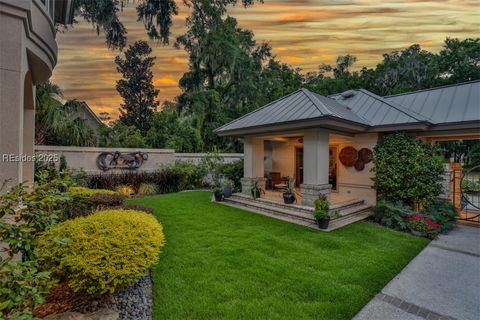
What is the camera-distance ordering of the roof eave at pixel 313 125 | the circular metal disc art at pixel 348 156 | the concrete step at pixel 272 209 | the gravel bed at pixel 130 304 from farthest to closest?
the circular metal disc art at pixel 348 156
the concrete step at pixel 272 209
the roof eave at pixel 313 125
the gravel bed at pixel 130 304

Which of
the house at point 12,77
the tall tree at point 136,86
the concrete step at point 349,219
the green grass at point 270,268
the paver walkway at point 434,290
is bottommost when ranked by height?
the paver walkway at point 434,290

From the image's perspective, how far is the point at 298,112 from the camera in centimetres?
881

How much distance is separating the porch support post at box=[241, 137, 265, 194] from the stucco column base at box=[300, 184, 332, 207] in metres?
2.72

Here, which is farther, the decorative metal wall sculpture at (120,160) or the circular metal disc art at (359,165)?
the decorative metal wall sculpture at (120,160)

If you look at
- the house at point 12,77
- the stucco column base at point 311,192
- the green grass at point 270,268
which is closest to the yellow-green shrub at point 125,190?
the green grass at point 270,268

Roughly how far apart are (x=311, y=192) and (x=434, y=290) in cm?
436

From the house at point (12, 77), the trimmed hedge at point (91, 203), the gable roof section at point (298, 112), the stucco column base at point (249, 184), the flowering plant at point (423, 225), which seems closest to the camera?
the house at point (12, 77)

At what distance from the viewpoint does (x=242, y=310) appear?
11.5ft

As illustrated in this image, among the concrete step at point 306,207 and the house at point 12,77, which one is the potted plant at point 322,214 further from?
the house at point 12,77

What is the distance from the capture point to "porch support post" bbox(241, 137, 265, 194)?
35.5 feet

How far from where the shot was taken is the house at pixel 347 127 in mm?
8305

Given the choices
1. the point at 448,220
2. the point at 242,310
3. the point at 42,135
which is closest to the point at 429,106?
the point at 448,220

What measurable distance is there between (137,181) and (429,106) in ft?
44.9

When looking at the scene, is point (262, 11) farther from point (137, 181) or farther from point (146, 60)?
point (146, 60)
